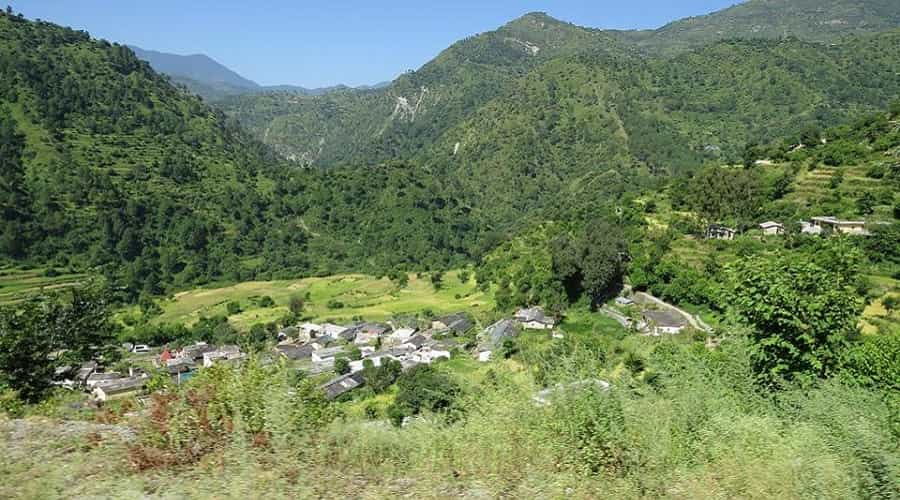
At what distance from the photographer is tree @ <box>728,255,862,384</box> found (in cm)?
668

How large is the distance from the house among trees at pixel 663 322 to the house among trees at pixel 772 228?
8471 millimetres

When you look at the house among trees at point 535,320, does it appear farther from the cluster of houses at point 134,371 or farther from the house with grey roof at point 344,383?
the cluster of houses at point 134,371

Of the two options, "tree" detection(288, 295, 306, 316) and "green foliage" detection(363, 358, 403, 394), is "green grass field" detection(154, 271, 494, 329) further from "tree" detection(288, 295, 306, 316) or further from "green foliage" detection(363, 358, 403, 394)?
"green foliage" detection(363, 358, 403, 394)

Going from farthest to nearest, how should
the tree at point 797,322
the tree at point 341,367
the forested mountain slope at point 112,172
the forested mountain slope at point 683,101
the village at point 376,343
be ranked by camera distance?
the forested mountain slope at point 683,101
the forested mountain slope at point 112,172
the tree at point 341,367
the village at point 376,343
the tree at point 797,322

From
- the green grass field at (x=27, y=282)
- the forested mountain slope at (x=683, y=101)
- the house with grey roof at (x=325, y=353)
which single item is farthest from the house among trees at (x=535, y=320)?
the forested mountain slope at (x=683, y=101)

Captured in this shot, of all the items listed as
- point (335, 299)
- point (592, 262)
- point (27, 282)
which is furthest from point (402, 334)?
point (27, 282)

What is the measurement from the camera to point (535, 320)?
25781mm

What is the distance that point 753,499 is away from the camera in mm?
3682

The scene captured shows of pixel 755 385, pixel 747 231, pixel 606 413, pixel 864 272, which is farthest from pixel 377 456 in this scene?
pixel 747 231

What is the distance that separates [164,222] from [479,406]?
68851 mm

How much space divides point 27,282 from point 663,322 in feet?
165

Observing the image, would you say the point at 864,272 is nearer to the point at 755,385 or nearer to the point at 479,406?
the point at 755,385

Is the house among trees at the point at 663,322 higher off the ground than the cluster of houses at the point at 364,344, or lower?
higher

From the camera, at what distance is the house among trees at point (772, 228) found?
87.4 ft
